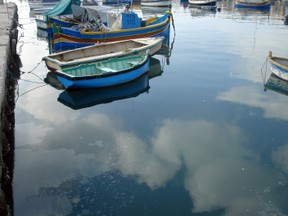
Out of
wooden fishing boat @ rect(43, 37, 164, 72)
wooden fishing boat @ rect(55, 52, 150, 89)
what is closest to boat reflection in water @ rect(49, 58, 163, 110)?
wooden fishing boat @ rect(55, 52, 150, 89)

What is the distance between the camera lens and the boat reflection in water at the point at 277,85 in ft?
48.2

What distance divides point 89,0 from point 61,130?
39.3 m

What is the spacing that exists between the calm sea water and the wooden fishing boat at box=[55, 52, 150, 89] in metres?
0.49

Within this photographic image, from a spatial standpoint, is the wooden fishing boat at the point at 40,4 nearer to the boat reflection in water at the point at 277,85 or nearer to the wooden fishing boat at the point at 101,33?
the wooden fishing boat at the point at 101,33

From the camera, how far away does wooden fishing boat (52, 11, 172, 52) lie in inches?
859

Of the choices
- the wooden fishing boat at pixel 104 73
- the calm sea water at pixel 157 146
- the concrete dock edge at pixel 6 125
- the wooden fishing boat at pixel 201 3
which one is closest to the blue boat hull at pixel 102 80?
the wooden fishing boat at pixel 104 73

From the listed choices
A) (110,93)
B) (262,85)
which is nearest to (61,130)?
(110,93)

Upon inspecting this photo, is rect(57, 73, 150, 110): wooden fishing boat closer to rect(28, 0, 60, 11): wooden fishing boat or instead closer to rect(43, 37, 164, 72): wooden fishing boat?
rect(43, 37, 164, 72): wooden fishing boat

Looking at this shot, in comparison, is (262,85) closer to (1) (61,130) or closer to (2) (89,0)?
(1) (61,130)

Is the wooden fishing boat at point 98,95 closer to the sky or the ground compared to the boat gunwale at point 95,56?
closer to the ground

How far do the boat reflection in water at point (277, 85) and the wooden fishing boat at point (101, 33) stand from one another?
10.7 m

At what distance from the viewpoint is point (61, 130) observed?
35.9 ft

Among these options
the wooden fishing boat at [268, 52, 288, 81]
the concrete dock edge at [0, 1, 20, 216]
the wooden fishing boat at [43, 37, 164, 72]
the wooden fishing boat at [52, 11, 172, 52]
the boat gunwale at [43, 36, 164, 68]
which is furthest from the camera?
the wooden fishing boat at [52, 11, 172, 52]

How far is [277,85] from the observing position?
15.2 metres
